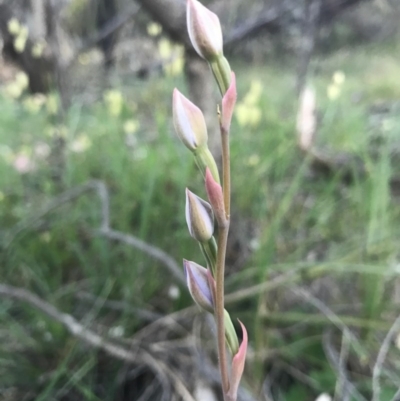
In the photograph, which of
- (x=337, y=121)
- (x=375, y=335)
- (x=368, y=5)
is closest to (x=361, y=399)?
(x=375, y=335)

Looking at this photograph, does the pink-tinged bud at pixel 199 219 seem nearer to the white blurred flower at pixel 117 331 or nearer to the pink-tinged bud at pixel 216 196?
the pink-tinged bud at pixel 216 196

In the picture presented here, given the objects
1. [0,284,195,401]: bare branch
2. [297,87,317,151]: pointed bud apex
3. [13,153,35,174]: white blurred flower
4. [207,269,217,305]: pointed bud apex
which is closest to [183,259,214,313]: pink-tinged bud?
[207,269,217,305]: pointed bud apex

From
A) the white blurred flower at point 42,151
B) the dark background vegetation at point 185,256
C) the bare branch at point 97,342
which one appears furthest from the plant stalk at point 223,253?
the white blurred flower at point 42,151

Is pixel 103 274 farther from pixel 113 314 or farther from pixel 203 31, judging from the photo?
pixel 203 31

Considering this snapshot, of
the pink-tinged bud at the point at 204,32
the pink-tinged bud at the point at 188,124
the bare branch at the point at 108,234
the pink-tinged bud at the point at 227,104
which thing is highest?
the pink-tinged bud at the point at 204,32

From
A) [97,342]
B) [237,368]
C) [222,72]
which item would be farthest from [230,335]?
[97,342]

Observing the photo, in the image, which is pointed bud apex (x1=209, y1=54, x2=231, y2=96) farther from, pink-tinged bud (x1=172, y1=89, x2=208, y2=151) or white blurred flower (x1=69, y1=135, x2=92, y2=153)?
white blurred flower (x1=69, y1=135, x2=92, y2=153)

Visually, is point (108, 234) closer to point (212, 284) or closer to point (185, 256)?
point (185, 256)
